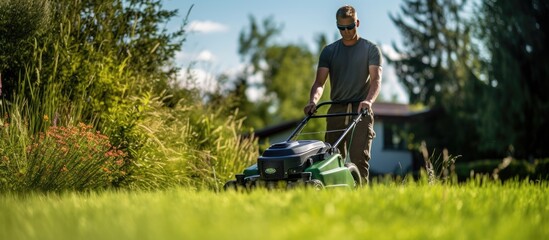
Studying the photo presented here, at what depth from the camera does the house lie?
32.0m

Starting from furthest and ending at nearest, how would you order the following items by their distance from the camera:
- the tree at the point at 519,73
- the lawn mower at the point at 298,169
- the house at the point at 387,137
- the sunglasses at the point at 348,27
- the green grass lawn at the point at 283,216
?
the house at the point at 387,137, the tree at the point at 519,73, the sunglasses at the point at 348,27, the lawn mower at the point at 298,169, the green grass lawn at the point at 283,216

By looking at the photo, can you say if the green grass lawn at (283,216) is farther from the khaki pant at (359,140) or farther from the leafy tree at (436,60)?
the leafy tree at (436,60)

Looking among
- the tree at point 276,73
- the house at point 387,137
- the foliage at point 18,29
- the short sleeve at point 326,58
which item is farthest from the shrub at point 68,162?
the tree at point 276,73

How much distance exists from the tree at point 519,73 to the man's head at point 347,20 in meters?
17.1

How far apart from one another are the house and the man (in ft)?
78.9

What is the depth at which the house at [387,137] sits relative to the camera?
31969 millimetres

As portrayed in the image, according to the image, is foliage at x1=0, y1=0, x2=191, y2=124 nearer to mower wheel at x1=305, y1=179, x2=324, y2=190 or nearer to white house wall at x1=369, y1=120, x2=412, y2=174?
mower wheel at x1=305, y1=179, x2=324, y2=190

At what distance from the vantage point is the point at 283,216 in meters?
4.17

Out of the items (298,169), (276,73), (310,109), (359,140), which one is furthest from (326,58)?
(276,73)

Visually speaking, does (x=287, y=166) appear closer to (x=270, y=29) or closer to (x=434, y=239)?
(x=434, y=239)

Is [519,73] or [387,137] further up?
[519,73]

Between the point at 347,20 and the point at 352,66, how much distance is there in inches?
17.7

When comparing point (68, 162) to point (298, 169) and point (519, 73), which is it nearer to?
point (298, 169)

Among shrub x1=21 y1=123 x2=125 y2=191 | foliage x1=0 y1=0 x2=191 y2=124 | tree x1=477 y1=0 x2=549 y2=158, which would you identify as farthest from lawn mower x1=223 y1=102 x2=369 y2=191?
tree x1=477 y1=0 x2=549 y2=158
